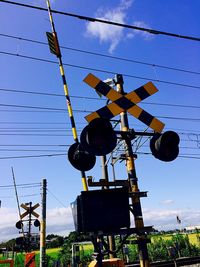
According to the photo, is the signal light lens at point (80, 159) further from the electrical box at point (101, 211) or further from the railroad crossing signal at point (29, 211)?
the railroad crossing signal at point (29, 211)

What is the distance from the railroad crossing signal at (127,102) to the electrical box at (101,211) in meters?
1.54

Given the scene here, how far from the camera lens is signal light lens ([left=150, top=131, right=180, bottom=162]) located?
504 cm

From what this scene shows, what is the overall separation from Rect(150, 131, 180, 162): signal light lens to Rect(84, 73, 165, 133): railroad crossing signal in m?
0.32

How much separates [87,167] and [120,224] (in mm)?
1361

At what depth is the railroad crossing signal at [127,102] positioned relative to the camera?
210 inches

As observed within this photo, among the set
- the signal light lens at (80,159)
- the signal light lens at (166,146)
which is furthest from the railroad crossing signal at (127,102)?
the signal light lens at (80,159)

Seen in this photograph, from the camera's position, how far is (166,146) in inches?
200

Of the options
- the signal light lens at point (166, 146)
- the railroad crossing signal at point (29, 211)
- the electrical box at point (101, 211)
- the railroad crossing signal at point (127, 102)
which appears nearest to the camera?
the electrical box at point (101, 211)

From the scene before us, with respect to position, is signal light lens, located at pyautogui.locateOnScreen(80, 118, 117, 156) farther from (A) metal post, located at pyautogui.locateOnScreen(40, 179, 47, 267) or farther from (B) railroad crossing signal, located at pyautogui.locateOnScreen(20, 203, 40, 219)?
(B) railroad crossing signal, located at pyautogui.locateOnScreen(20, 203, 40, 219)

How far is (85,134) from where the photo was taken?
4.35 metres

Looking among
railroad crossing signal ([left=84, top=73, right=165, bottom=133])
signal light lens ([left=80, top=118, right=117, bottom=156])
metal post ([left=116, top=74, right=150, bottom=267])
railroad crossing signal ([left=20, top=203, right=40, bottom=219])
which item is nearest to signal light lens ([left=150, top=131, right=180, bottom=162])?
railroad crossing signal ([left=84, top=73, right=165, bottom=133])

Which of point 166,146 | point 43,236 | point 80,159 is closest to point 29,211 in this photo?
point 43,236

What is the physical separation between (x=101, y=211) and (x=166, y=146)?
167 cm

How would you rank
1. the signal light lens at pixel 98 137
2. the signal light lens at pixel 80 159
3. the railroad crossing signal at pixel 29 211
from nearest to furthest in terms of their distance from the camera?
1. the signal light lens at pixel 98 137
2. the signal light lens at pixel 80 159
3. the railroad crossing signal at pixel 29 211
